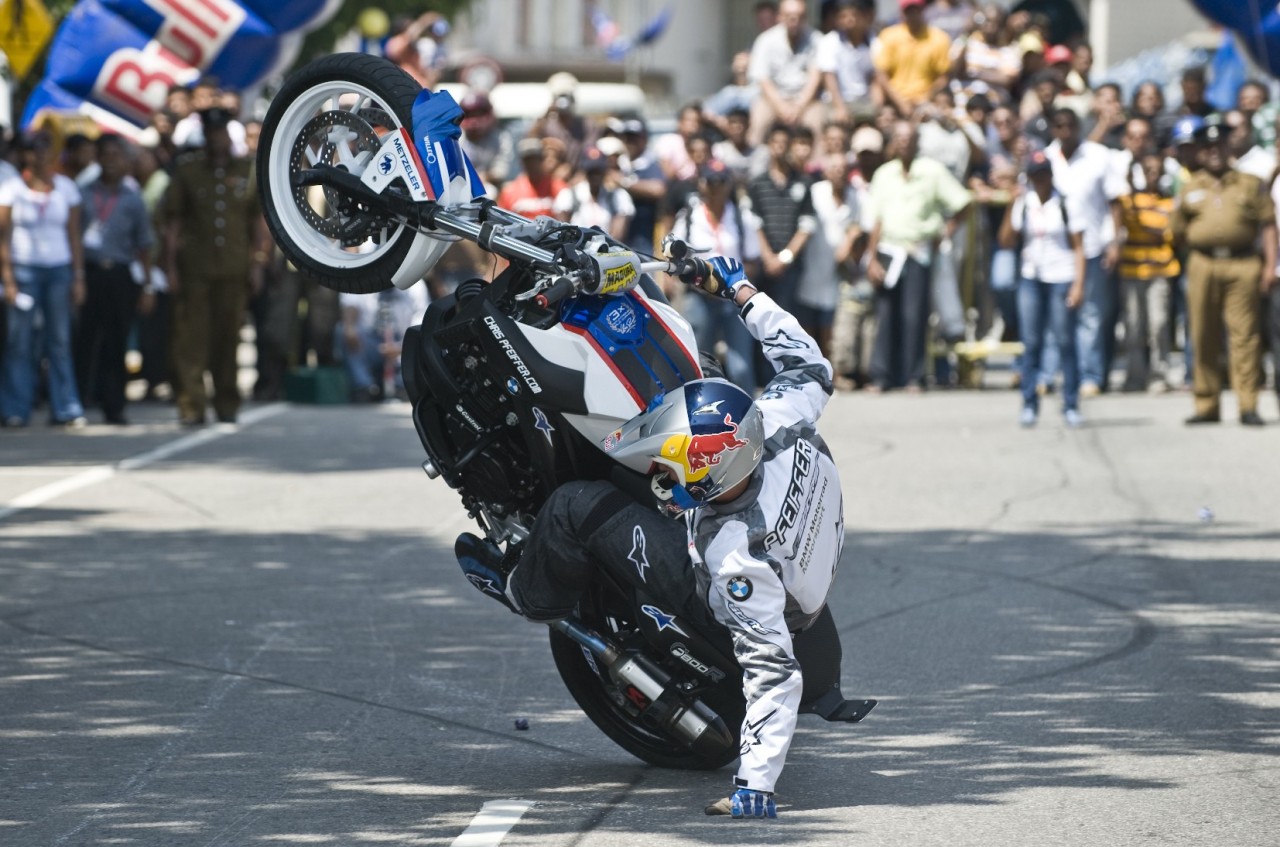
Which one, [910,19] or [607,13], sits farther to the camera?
[607,13]

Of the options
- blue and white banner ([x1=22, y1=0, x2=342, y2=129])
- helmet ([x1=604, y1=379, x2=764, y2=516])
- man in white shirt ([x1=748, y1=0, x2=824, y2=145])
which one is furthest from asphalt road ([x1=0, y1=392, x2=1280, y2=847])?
man in white shirt ([x1=748, y1=0, x2=824, y2=145])

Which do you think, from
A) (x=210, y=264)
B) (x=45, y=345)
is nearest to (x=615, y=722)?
(x=210, y=264)

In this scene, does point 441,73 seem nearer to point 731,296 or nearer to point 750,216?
point 750,216

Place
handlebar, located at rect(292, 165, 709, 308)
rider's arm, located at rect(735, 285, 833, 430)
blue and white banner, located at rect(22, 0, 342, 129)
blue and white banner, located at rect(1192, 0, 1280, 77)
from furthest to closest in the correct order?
blue and white banner, located at rect(22, 0, 342, 129), blue and white banner, located at rect(1192, 0, 1280, 77), rider's arm, located at rect(735, 285, 833, 430), handlebar, located at rect(292, 165, 709, 308)

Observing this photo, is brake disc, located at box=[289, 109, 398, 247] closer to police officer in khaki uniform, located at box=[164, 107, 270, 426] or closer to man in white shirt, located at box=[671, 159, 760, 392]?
police officer in khaki uniform, located at box=[164, 107, 270, 426]

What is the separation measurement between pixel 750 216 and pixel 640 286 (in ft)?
35.6

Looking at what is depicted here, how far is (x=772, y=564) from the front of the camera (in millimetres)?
5684

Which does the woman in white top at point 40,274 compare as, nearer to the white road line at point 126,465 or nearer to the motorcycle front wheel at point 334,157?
the white road line at point 126,465

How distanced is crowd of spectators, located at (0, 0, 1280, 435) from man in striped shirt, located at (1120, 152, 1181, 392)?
0.06ft

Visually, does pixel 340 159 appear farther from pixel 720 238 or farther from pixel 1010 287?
pixel 1010 287

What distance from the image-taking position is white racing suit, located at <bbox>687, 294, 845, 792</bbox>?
5.62 metres

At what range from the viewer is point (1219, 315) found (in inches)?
599

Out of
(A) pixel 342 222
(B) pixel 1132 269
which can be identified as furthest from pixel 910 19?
(A) pixel 342 222

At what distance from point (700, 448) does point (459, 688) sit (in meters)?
2.31
